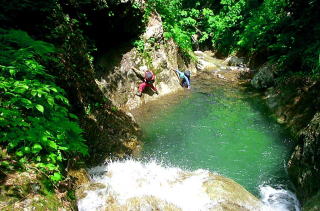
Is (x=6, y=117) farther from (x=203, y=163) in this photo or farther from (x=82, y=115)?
(x=203, y=163)

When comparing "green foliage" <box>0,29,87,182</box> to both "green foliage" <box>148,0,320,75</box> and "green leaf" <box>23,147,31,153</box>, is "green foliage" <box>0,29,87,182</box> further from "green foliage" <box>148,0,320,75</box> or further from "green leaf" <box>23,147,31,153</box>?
"green foliage" <box>148,0,320,75</box>

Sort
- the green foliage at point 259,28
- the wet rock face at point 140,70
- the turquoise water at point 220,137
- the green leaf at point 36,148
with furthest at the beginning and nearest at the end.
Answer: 1. the wet rock face at point 140,70
2. the green foliage at point 259,28
3. the turquoise water at point 220,137
4. the green leaf at point 36,148

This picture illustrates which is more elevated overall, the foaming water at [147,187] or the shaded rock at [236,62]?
the shaded rock at [236,62]

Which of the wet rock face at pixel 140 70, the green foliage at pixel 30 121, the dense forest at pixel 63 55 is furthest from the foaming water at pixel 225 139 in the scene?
the green foliage at pixel 30 121

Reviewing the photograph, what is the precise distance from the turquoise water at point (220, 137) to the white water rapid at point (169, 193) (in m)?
0.82

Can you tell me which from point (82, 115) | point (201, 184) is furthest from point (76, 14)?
point (201, 184)

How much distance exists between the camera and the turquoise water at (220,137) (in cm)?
753

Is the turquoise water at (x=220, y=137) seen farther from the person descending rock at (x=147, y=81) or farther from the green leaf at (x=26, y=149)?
the green leaf at (x=26, y=149)

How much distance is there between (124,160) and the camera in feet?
23.6

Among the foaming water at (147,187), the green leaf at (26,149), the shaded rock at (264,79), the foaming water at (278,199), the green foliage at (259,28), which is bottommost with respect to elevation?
the foaming water at (147,187)

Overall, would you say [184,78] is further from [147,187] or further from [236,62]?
[147,187]

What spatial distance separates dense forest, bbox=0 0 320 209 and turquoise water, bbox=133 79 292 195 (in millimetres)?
2071

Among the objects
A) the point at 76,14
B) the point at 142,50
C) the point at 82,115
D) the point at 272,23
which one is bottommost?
the point at 82,115

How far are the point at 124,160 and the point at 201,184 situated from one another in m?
2.18
